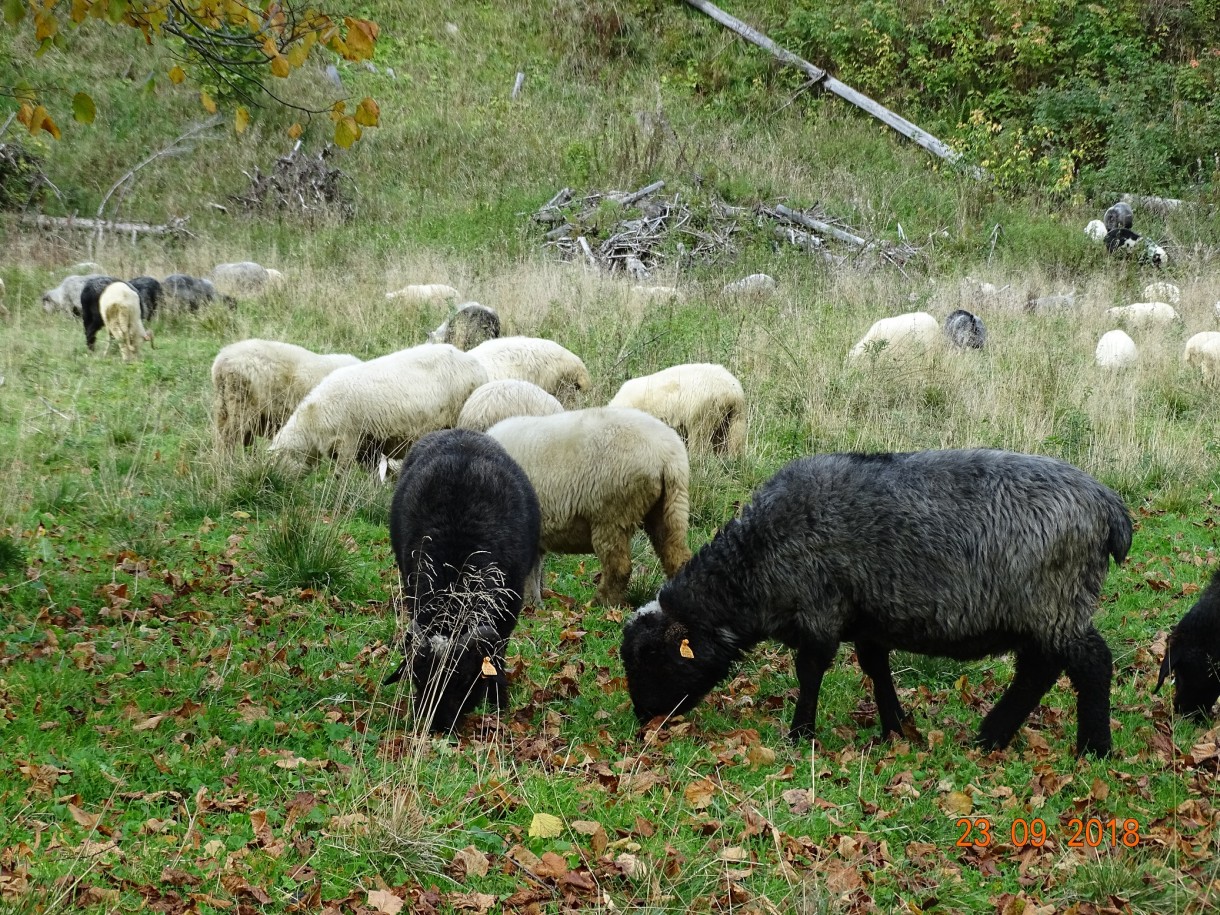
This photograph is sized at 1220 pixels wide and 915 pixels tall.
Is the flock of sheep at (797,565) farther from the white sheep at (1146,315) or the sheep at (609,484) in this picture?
the white sheep at (1146,315)

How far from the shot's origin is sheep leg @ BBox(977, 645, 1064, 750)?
18.2ft

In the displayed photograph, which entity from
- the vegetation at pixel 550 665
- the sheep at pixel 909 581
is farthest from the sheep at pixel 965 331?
the sheep at pixel 909 581

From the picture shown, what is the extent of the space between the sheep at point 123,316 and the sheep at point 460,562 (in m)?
7.87

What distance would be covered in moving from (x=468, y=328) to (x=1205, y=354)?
8634 mm

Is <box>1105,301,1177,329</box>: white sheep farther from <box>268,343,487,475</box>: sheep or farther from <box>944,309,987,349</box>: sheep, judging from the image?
<box>268,343,487,475</box>: sheep

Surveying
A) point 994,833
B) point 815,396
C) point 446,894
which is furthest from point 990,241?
point 446,894

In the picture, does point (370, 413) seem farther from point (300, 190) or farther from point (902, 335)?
point (300, 190)

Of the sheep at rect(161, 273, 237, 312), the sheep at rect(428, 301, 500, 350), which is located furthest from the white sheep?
the sheep at rect(161, 273, 237, 312)

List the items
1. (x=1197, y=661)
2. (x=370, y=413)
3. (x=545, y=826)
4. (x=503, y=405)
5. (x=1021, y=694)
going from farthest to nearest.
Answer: (x=370, y=413), (x=503, y=405), (x=1197, y=661), (x=1021, y=694), (x=545, y=826)

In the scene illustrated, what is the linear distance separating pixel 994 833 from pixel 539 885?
77.8 inches

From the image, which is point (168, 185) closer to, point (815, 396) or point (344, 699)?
point (815, 396)

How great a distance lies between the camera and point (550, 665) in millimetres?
6797

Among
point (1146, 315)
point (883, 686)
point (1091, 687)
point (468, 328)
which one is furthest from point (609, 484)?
point (1146, 315)
